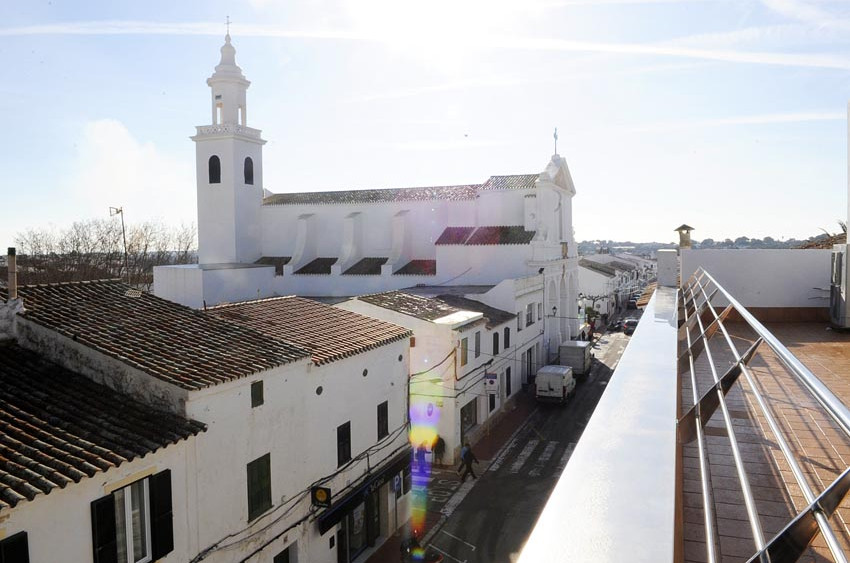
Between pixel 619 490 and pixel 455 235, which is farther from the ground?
pixel 455 235

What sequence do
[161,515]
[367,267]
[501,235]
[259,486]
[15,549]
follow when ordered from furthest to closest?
[367,267]
[501,235]
[259,486]
[161,515]
[15,549]

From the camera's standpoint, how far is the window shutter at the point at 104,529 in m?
7.73

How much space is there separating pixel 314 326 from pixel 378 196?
22.1 m

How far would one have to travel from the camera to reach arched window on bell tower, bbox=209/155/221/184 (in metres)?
33.7

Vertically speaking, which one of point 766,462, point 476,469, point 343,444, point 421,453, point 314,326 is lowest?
point 476,469

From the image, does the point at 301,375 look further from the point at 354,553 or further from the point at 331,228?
the point at 331,228

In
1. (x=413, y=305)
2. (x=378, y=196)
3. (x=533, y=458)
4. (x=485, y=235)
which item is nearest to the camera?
(x=533, y=458)

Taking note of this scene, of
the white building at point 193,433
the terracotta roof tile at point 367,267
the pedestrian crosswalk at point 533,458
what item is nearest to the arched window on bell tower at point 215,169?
the terracotta roof tile at point 367,267

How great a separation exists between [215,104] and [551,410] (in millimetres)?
22770

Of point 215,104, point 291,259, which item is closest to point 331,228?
point 291,259

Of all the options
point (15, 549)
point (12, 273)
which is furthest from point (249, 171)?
point (15, 549)

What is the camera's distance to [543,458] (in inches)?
794

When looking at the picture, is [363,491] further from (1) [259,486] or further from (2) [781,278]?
(2) [781,278]

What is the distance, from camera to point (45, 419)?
27.1 feet
